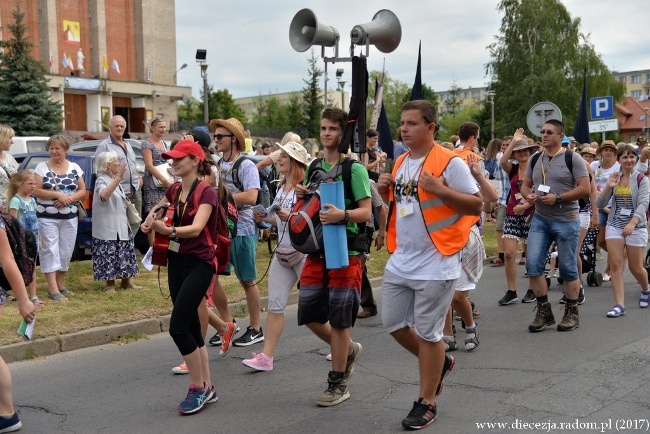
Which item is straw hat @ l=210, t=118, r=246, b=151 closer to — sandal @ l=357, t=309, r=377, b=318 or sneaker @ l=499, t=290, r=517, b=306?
sandal @ l=357, t=309, r=377, b=318

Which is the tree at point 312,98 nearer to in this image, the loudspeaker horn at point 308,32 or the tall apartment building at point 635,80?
the loudspeaker horn at point 308,32

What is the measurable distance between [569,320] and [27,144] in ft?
59.1

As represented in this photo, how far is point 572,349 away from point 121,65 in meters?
58.3

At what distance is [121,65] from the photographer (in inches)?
2406

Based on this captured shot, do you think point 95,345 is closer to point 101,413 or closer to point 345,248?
point 101,413

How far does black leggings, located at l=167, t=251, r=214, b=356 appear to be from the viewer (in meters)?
5.35

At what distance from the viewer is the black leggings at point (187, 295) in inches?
211

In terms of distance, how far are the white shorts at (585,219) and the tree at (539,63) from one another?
4735 cm

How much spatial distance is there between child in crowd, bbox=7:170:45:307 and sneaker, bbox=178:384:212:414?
3.90 metres

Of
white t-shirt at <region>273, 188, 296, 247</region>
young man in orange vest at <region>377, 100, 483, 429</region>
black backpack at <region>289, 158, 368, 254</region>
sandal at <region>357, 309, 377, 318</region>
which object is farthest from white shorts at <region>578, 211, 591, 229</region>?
young man in orange vest at <region>377, 100, 483, 429</region>

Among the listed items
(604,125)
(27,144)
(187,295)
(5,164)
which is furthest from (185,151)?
(604,125)

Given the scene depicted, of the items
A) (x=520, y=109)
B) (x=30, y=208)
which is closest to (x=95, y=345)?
(x=30, y=208)

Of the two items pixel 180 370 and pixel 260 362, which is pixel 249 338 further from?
pixel 260 362

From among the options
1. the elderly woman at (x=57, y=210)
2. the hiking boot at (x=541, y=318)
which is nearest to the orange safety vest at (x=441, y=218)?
the hiking boot at (x=541, y=318)
